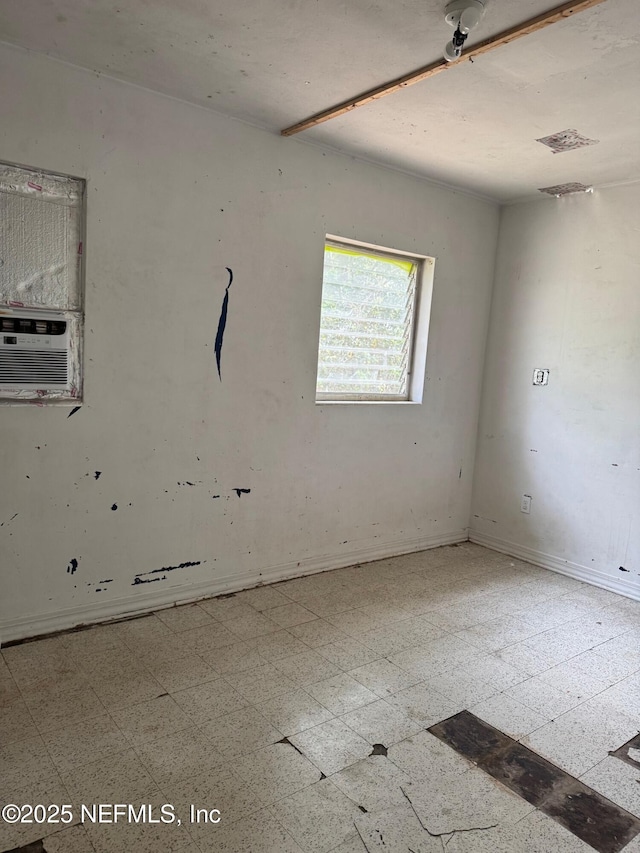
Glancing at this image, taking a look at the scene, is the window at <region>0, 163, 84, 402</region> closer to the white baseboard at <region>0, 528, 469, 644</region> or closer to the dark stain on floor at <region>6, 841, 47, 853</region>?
the white baseboard at <region>0, 528, 469, 644</region>

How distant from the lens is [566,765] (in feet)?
6.72

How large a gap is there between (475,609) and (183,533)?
171 centimetres

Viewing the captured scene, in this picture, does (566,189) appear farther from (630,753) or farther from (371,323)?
(630,753)

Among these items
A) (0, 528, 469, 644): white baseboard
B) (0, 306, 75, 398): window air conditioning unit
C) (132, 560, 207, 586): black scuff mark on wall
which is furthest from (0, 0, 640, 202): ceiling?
(0, 528, 469, 644): white baseboard

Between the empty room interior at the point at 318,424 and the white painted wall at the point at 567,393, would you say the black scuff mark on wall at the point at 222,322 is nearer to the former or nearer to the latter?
the empty room interior at the point at 318,424

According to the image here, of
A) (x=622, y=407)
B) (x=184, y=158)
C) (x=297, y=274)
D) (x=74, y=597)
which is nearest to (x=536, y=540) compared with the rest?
(x=622, y=407)

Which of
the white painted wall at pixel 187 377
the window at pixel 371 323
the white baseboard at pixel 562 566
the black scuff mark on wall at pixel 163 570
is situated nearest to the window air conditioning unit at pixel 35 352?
the white painted wall at pixel 187 377

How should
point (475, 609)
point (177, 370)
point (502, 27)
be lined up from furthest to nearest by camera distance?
point (475, 609) < point (177, 370) < point (502, 27)

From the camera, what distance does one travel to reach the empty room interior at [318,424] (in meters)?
1.91

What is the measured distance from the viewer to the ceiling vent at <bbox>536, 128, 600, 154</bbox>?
2914mm

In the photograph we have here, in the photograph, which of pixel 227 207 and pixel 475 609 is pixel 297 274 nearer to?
pixel 227 207

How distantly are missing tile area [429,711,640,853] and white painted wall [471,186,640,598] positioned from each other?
6.28ft

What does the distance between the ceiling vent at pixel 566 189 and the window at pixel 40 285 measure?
9.73ft

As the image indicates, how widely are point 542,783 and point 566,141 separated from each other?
2.97 meters
